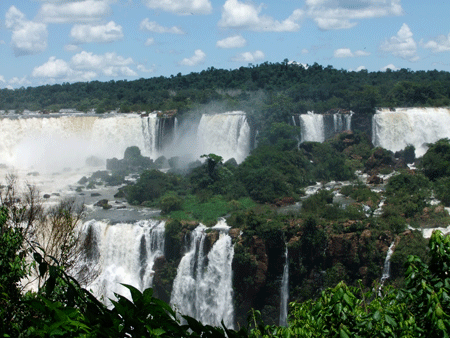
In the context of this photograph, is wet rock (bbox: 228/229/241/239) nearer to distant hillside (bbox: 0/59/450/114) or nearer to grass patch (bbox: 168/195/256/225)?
grass patch (bbox: 168/195/256/225)

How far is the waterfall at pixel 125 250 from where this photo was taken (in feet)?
73.5

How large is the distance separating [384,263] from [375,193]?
6.93m

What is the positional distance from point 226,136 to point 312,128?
683 centimetres

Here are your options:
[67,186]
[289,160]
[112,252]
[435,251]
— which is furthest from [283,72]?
[435,251]

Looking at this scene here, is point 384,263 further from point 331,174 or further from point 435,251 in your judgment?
point 435,251

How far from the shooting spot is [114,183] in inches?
1297

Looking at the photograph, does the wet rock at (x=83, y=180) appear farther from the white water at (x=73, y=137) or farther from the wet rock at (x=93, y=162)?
the white water at (x=73, y=137)

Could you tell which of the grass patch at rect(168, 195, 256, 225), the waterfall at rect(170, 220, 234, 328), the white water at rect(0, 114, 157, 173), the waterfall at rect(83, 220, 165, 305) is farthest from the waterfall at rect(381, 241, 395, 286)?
the white water at rect(0, 114, 157, 173)

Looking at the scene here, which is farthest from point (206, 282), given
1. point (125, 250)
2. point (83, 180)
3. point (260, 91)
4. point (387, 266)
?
point (260, 91)

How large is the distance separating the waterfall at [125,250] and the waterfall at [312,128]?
67.1 ft

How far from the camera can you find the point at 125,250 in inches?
899

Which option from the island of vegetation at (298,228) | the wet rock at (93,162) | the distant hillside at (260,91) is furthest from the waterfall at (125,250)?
the distant hillside at (260,91)

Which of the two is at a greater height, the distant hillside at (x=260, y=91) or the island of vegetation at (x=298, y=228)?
the distant hillside at (x=260, y=91)

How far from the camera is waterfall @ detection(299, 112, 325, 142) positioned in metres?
40.6
